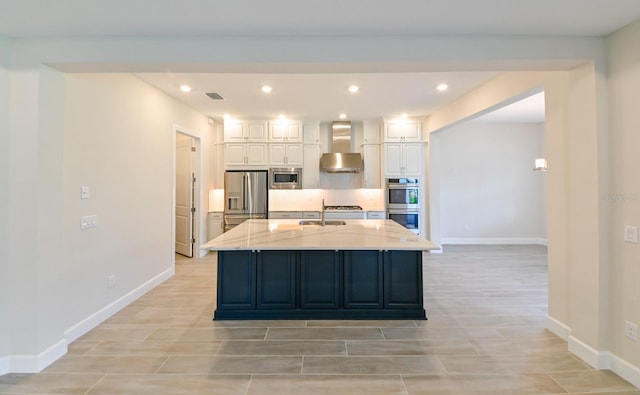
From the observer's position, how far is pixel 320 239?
123 inches

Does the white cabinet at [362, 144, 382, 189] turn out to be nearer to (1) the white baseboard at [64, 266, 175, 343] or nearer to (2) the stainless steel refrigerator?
(2) the stainless steel refrigerator

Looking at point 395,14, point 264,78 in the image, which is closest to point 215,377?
point 395,14

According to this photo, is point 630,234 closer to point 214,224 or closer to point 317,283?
point 317,283

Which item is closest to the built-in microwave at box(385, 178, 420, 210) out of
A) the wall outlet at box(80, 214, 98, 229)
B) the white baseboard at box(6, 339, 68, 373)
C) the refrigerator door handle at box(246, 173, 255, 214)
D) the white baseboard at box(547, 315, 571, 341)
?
the refrigerator door handle at box(246, 173, 255, 214)

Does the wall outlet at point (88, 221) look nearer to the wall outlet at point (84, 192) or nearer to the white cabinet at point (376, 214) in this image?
the wall outlet at point (84, 192)

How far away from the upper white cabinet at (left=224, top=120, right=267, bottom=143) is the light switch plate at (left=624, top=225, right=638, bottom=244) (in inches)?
213

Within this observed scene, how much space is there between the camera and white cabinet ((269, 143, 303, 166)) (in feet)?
20.4

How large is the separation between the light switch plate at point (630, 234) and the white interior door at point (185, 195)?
5795 millimetres

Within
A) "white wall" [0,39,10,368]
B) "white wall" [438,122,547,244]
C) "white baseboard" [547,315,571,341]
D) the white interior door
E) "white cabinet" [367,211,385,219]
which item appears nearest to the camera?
"white wall" [0,39,10,368]

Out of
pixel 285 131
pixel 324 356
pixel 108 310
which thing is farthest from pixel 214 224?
pixel 324 356

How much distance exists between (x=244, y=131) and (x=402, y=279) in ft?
14.5

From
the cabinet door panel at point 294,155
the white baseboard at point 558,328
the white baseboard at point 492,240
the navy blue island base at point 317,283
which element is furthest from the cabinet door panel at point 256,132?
the white baseboard at point 558,328

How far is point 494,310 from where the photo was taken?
11.2ft

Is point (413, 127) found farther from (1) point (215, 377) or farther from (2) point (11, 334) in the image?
(2) point (11, 334)
